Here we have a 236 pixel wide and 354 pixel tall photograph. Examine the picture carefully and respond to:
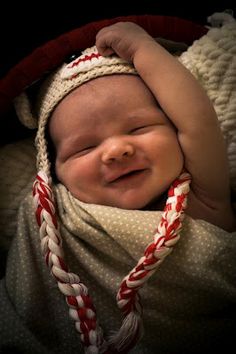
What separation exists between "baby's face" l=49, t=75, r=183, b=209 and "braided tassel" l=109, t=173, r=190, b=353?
0.10 m

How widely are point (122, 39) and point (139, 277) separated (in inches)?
23.7

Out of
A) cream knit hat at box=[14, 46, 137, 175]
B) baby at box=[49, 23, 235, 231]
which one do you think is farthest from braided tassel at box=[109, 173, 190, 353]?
cream knit hat at box=[14, 46, 137, 175]

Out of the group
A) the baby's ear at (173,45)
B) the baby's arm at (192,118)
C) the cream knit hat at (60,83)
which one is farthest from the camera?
the baby's ear at (173,45)

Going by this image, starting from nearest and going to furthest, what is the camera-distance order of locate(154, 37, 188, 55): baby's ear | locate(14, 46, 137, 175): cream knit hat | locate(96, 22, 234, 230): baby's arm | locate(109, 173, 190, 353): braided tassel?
locate(109, 173, 190, 353): braided tassel
locate(96, 22, 234, 230): baby's arm
locate(14, 46, 137, 175): cream knit hat
locate(154, 37, 188, 55): baby's ear

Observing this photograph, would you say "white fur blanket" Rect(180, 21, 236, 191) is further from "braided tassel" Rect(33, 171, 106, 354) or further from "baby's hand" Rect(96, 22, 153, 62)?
"braided tassel" Rect(33, 171, 106, 354)

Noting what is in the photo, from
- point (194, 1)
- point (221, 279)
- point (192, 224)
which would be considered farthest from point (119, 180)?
point (194, 1)

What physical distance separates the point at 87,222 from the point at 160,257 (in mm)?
219

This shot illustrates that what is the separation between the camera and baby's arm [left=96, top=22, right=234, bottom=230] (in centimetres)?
90

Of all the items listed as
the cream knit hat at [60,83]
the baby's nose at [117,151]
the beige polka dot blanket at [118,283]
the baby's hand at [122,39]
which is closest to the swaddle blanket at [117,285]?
the beige polka dot blanket at [118,283]

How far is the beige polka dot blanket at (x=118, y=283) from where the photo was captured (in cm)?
86

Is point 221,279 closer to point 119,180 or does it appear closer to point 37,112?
point 119,180

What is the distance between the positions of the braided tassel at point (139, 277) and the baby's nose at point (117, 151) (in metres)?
0.17

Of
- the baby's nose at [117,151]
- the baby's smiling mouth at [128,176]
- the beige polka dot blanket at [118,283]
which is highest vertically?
the baby's nose at [117,151]

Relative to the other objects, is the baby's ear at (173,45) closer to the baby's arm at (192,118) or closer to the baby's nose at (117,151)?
the baby's arm at (192,118)
